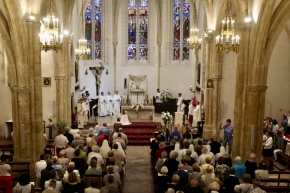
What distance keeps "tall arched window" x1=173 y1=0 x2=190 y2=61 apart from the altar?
700 cm

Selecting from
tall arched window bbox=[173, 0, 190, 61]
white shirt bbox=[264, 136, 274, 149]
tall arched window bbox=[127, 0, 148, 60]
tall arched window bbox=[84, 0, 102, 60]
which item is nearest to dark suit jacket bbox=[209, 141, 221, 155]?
white shirt bbox=[264, 136, 274, 149]

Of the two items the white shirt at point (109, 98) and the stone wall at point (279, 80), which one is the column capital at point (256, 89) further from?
the white shirt at point (109, 98)

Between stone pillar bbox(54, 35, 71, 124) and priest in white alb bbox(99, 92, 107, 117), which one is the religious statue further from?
stone pillar bbox(54, 35, 71, 124)

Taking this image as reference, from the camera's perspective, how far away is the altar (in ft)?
77.4

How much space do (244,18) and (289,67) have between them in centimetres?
711

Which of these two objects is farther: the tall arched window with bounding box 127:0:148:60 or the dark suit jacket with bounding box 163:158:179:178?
the tall arched window with bounding box 127:0:148:60

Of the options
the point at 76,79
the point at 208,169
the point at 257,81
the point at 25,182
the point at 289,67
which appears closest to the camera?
the point at 25,182

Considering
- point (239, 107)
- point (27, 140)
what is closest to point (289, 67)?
point (239, 107)

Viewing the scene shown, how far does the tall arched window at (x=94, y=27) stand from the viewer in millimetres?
28406

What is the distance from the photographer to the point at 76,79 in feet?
81.7

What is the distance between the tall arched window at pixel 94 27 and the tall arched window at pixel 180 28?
19.3 feet

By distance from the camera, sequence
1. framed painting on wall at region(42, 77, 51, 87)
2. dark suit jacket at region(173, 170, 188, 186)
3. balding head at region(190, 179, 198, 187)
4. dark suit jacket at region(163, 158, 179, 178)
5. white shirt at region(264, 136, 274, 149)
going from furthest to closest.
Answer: framed painting on wall at region(42, 77, 51, 87) < white shirt at region(264, 136, 274, 149) < dark suit jacket at region(163, 158, 179, 178) < dark suit jacket at region(173, 170, 188, 186) < balding head at region(190, 179, 198, 187)

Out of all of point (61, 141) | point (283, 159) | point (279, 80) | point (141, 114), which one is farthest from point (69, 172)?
point (141, 114)

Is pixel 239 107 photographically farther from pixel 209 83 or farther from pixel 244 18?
pixel 209 83
